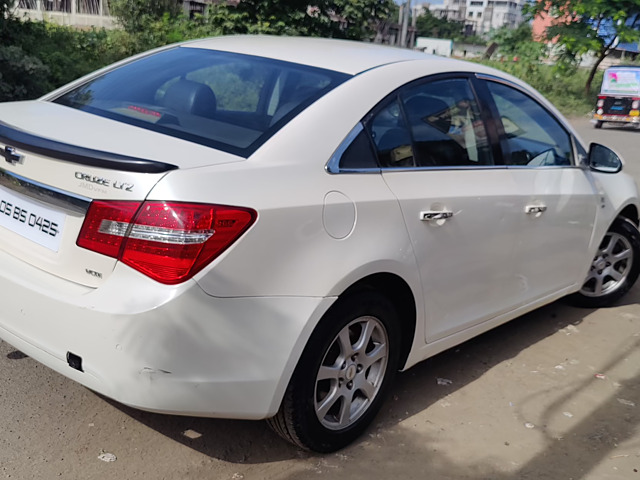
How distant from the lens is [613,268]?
17.5 feet

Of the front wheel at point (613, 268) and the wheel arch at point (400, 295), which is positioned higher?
the wheel arch at point (400, 295)

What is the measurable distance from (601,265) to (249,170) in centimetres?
347

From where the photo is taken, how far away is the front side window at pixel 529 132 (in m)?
4.00

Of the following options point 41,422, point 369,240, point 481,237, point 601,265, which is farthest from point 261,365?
point 601,265

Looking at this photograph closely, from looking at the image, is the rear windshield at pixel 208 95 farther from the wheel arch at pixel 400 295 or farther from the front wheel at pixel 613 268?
the front wheel at pixel 613 268

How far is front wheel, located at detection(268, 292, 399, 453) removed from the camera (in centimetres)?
286

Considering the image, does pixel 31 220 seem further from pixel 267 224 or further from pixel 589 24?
pixel 589 24

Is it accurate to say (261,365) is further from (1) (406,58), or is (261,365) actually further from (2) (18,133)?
(1) (406,58)

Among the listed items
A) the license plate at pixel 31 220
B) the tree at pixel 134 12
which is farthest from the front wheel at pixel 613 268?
the tree at pixel 134 12

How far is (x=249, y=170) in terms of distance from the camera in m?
2.66

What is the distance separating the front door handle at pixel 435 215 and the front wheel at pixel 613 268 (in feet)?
7.25

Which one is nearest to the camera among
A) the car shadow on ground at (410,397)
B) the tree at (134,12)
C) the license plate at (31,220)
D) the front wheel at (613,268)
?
the license plate at (31,220)

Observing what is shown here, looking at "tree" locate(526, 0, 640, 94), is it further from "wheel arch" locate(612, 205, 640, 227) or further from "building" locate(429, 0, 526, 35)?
"building" locate(429, 0, 526, 35)

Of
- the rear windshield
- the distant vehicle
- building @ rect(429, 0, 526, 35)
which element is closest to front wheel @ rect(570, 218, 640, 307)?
the rear windshield
